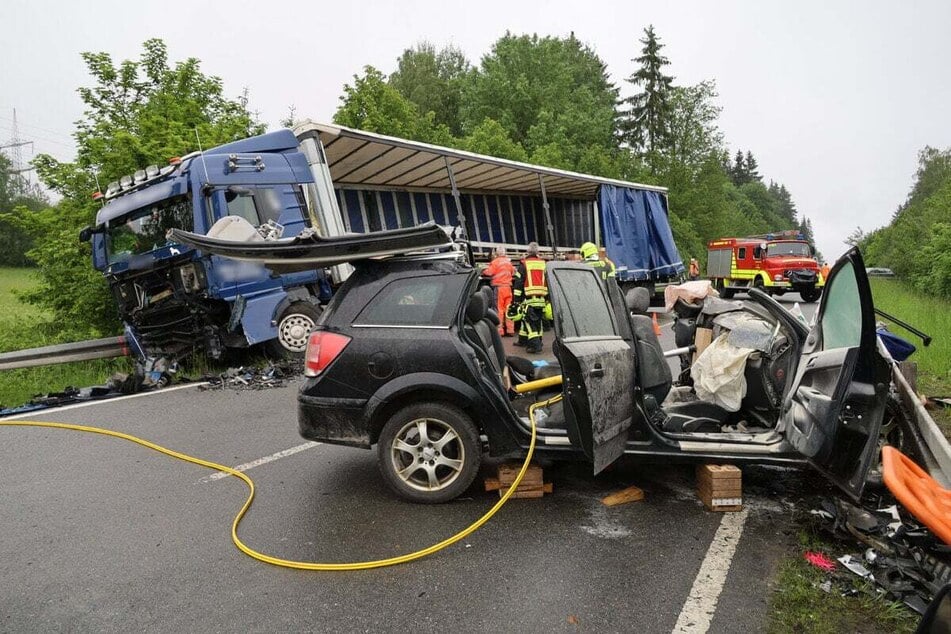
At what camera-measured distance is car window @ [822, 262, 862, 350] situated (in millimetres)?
2932

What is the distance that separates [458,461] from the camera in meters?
3.64

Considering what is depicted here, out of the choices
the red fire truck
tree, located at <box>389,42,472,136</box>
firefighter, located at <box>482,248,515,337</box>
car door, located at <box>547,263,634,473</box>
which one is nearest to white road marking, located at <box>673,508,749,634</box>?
car door, located at <box>547,263,634,473</box>

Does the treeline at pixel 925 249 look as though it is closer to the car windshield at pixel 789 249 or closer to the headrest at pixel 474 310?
the car windshield at pixel 789 249

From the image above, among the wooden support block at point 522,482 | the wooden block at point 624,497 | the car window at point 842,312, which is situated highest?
the car window at point 842,312

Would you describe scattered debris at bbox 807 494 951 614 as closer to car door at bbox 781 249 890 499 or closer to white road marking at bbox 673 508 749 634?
car door at bbox 781 249 890 499

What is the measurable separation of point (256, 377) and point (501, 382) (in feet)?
17.3

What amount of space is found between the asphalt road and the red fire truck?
1794 centimetres

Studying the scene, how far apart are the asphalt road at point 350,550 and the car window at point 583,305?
1.11 meters

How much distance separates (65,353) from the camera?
841 cm

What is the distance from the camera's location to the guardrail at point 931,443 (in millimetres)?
3385

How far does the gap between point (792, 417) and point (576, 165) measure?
29458 mm

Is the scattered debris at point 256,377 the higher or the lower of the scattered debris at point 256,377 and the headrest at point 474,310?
the lower

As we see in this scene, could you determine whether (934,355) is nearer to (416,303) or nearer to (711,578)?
(711,578)

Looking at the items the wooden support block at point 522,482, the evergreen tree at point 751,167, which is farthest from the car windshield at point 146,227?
the evergreen tree at point 751,167
